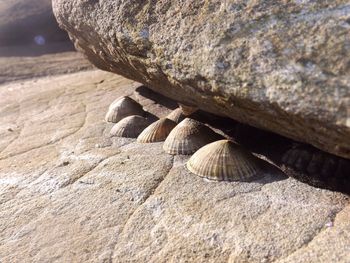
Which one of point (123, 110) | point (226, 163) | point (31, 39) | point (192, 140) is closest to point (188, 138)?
point (192, 140)

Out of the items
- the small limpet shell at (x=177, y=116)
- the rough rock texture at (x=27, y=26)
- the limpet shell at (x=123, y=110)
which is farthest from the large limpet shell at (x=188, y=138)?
the rough rock texture at (x=27, y=26)

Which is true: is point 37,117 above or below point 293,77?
below

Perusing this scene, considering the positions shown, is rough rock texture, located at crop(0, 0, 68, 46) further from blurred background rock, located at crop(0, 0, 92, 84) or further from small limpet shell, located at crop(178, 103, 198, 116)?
small limpet shell, located at crop(178, 103, 198, 116)

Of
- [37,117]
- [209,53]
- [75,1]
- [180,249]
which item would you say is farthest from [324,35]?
[37,117]

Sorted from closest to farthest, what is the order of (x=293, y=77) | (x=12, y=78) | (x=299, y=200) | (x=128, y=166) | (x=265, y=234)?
(x=293, y=77) → (x=265, y=234) → (x=299, y=200) → (x=128, y=166) → (x=12, y=78)

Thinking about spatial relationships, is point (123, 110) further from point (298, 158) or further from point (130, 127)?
point (298, 158)

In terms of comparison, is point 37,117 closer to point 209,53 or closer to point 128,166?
point 128,166
